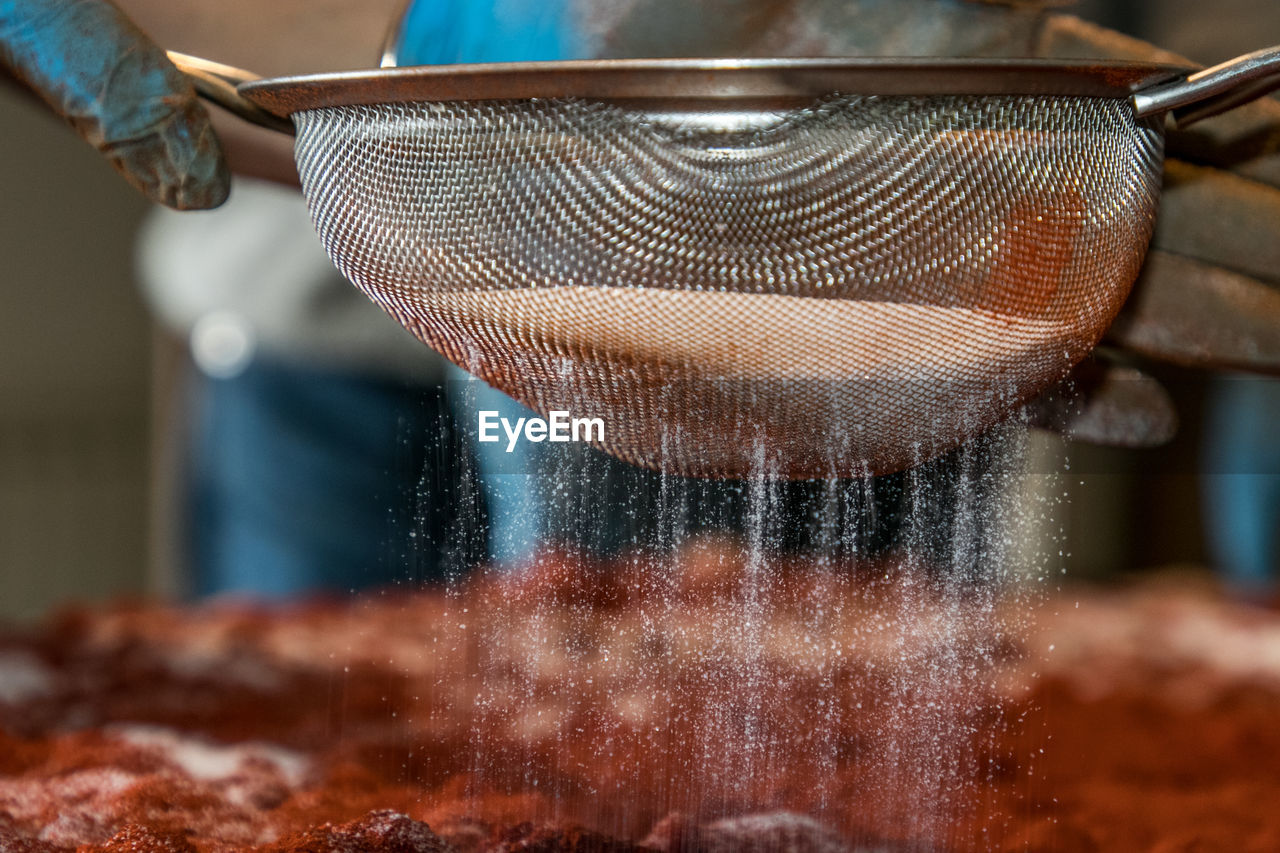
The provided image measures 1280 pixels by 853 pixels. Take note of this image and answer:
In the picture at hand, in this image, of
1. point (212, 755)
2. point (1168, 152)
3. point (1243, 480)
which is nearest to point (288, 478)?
point (212, 755)

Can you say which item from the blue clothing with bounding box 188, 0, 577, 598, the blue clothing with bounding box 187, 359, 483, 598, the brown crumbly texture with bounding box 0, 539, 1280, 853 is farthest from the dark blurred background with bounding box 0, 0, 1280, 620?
the brown crumbly texture with bounding box 0, 539, 1280, 853

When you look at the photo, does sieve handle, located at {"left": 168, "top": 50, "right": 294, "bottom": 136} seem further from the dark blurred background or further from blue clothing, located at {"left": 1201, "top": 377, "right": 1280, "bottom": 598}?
the dark blurred background

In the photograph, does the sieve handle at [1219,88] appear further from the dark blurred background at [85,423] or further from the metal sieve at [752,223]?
the dark blurred background at [85,423]

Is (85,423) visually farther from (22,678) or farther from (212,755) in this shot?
(212,755)

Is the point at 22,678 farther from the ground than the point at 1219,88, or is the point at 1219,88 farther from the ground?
the point at 1219,88

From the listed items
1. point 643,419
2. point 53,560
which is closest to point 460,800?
point 643,419

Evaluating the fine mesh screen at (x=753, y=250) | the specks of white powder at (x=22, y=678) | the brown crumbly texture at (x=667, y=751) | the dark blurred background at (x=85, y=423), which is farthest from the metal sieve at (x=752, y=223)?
the dark blurred background at (x=85, y=423)
